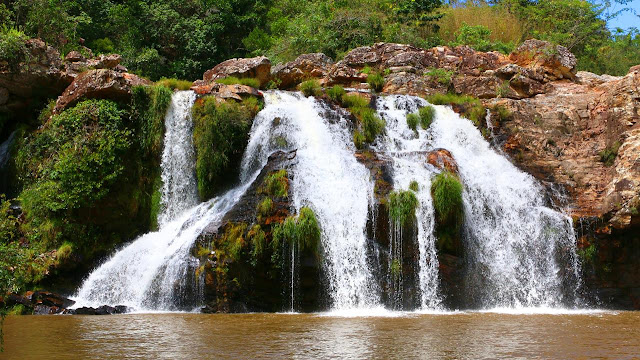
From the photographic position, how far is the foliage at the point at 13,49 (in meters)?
16.8

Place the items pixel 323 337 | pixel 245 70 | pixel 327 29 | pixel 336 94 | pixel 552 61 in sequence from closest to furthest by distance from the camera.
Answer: pixel 323 337
pixel 336 94
pixel 245 70
pixel 552 61
pixel 327 29

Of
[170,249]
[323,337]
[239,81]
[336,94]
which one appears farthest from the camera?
[239,81]

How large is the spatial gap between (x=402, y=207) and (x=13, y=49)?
13.0m

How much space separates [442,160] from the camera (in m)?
14.8

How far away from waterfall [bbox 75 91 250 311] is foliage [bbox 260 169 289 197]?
0.90 metres

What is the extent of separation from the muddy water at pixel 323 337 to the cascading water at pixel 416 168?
2.42 meters

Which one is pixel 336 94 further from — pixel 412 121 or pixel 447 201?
pixel 447 201

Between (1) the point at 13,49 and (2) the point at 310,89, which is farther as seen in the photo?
(2) the point at 310,89

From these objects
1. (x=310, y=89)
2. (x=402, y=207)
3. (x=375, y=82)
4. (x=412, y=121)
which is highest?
(x=375, y=82)

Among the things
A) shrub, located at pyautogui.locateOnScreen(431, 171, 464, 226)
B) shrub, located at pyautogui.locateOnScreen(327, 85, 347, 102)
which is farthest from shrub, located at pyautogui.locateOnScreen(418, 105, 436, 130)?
shrub, located at pyautogui.locateOnScreen(431, 171, 464, 226)

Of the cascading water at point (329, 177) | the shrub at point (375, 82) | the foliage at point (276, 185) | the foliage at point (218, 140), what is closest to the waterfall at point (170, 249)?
the foliage at point (218, 140)

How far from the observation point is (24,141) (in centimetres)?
1727

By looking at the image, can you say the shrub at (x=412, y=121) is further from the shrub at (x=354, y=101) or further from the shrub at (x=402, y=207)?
the shrub at (x=402, y=207)

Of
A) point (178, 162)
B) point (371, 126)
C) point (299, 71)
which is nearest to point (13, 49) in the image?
point (178, 162)
